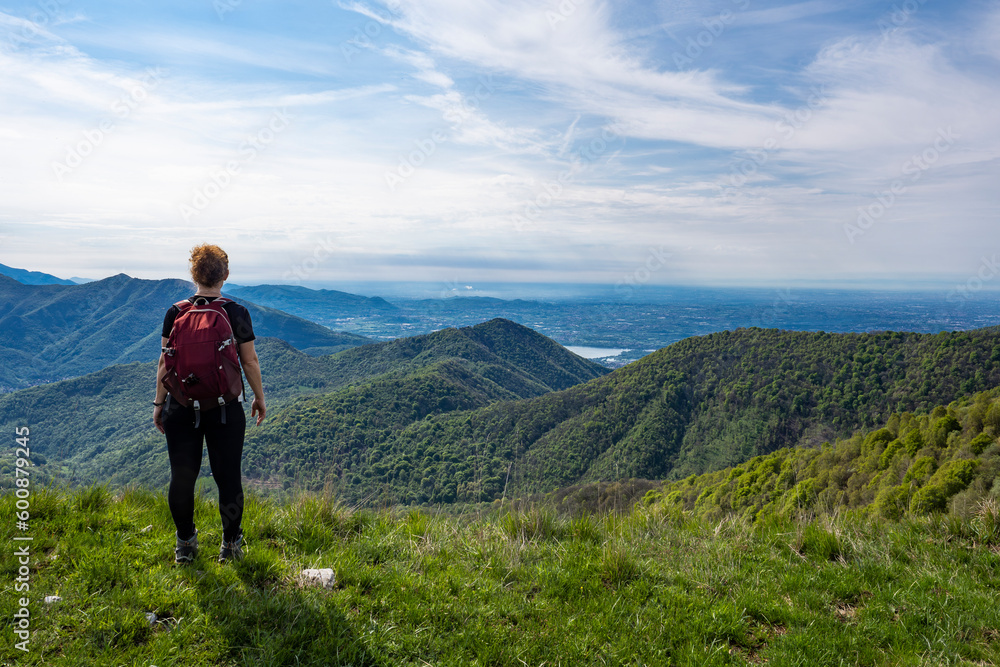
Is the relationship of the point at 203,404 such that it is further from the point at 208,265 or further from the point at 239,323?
the point at 208,265

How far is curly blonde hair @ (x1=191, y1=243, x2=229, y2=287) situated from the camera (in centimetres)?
306

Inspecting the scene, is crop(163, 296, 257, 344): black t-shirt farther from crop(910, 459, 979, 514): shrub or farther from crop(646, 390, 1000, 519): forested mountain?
crop(910, 459, 979, 514): shrub

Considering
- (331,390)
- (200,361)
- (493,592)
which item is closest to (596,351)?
(331,390)

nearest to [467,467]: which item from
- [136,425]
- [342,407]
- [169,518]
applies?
[342,407]

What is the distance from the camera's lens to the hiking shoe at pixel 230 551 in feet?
10.3

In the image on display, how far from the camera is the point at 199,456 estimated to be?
3.10 meters

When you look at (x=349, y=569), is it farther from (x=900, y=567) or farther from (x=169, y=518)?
(x=900, y=567)

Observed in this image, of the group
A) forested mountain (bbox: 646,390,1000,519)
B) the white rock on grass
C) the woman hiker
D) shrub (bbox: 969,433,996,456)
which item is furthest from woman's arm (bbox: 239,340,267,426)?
shrub (bbox: 969,433,996,456)

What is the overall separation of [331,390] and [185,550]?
306 ft

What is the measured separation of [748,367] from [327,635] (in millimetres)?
64950

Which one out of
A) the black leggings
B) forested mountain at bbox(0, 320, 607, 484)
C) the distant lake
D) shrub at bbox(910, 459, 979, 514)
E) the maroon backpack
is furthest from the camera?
the distant lake

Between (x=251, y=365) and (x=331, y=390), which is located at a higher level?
(x=251, y=365)

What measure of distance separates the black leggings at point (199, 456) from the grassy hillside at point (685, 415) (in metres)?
36.9

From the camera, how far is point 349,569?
10.4ft
